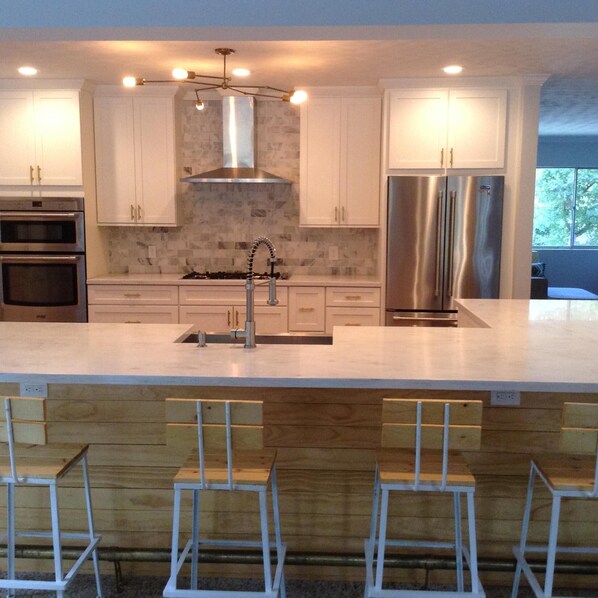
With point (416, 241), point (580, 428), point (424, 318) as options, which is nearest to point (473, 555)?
point (580, 428)

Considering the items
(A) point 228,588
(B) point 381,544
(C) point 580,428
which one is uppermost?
(C) point 580,428

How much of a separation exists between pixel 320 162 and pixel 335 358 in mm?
2866

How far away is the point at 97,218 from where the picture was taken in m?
5.00

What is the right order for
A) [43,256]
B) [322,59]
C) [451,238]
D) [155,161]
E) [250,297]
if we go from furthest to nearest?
[155,161], [43,256], [451,238], [322,59], [250,297]

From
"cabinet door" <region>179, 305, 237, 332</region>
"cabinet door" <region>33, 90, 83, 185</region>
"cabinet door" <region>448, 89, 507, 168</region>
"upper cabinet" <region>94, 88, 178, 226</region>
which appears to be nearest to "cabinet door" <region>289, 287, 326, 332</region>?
"cabinet door" <region>179, 305, 237, 332</region>

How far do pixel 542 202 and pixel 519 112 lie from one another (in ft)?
17.4

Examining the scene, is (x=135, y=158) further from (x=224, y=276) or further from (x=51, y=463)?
(x=51, y=463)

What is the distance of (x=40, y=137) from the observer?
475 centimetres

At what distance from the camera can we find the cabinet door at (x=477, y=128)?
453cm

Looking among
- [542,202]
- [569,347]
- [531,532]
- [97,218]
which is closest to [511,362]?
[569,347]

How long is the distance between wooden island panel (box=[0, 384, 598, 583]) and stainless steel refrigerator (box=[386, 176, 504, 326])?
7.51 ft

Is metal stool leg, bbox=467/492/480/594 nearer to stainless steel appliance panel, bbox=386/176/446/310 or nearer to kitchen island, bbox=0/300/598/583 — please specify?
kitchen island, bbox=0/300/598/583

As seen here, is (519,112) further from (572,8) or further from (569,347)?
(569,347)

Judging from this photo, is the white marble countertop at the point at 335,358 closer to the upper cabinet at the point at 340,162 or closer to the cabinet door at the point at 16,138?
the upper cabinet at the point at 340,162
